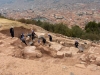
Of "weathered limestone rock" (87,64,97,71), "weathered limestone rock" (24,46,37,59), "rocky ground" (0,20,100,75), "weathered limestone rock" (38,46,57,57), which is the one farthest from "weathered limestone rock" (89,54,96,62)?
"weathered limestone rock" (24,46,37,59)

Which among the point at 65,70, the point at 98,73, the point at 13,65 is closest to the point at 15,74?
the point at 13,65

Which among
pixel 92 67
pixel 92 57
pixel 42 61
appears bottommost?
pixel 42 61

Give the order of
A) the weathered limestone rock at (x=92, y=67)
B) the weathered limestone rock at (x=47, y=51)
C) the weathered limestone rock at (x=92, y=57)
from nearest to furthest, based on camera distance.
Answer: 1. the weathered limestone rock at (x=92, y=67)
2. the weathered limestone rock at (x=92, y=57)
3. the weathered limestone rock at (x=47, y=51)

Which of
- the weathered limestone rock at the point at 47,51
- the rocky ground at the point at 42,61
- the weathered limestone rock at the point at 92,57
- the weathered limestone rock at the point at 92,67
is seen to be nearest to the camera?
the rocky ground at the point at 42,61

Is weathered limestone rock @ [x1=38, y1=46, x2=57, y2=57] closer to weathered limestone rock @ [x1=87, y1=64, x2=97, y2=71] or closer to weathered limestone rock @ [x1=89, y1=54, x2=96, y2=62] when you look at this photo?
weathered limestone rock @ [x1=89, y1=54, x2=96, y2=62]

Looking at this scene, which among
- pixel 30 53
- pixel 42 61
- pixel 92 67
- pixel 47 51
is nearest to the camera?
pixel 92 67

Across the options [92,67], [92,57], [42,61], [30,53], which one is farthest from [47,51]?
[92,67]

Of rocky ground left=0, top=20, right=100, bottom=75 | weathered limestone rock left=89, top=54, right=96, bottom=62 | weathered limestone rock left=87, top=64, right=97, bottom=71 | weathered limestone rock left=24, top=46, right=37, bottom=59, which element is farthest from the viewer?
weathered limestone rock left=24, top=46, right=37, bottom=59

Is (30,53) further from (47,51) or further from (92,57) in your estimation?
(92,57)

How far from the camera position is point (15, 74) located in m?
10.5

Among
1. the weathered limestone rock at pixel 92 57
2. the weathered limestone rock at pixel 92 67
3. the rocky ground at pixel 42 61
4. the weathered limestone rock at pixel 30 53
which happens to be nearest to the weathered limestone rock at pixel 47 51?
the rocky ground at pixel 42 61

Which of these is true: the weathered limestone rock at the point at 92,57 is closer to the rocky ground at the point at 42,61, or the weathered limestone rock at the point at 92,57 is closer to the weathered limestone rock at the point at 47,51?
the rocky ground at the point at 42,61

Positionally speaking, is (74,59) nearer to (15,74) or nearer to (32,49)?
(32,49)

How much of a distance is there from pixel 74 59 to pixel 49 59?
183 cm
